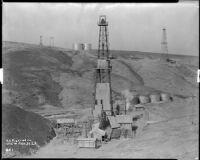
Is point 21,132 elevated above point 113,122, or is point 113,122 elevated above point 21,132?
point 21,132

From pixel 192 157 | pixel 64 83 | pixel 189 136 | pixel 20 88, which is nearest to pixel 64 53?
pixel 64 83

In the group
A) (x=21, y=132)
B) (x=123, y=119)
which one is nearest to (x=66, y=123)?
(x=123, y=119)

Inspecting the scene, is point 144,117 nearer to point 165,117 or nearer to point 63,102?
point 165,117

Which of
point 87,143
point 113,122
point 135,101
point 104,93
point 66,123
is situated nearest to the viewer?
point 87,143

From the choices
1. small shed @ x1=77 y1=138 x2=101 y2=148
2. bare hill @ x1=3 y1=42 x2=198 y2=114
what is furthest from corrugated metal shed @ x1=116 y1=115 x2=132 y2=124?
bare hill @ x1=3 y1=42 x2=198 y2=114

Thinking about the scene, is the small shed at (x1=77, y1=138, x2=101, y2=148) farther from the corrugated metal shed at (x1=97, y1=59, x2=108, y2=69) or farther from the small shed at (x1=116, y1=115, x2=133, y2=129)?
the corrugated metal shed at (x1=97, y1=59, x2=108, y2=69)

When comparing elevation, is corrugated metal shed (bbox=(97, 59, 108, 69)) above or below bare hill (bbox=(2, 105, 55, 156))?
above

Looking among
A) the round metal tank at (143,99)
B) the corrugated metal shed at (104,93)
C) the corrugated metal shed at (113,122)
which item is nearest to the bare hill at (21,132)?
the corrugated metal shed at (113,122)

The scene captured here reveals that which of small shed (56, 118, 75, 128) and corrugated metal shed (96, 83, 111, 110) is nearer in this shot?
small shed (56, 118, 75, 128)

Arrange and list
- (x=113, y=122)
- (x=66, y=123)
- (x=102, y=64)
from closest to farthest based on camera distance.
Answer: (x=113, y=122) → (x=66, y=123) → (x=102, y=64)

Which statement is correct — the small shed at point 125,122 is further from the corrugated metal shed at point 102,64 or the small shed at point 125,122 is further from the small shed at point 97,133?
the corrugated metal shed at point 102,64

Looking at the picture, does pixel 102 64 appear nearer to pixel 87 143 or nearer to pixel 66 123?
pixel 66 123
